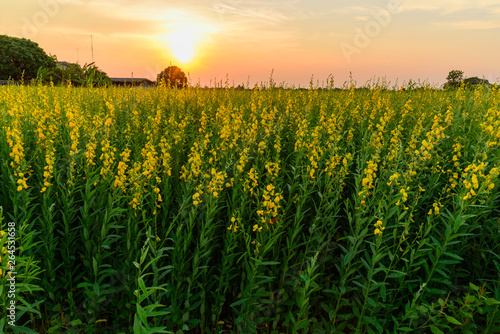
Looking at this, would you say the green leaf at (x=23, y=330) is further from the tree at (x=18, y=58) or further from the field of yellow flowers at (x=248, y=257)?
the tree at (x=18, y=58)

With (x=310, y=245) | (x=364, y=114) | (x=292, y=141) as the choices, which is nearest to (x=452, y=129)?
(x=364, y=114)

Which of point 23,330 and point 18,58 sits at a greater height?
point 18,58

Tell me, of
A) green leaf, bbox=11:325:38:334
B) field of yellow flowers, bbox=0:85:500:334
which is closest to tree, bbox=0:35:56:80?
field of yellow flowers, bbox=0:85:500:334

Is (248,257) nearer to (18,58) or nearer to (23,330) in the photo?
(23,330)

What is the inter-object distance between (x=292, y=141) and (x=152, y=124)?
2.09 metres

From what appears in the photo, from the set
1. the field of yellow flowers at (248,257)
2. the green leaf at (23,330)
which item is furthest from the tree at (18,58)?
the green leaf at (23,330)

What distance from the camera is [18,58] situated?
51.1 m

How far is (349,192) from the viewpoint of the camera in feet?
13.8

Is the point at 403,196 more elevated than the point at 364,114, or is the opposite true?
the point at 364,114

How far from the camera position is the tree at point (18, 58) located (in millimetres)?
50062

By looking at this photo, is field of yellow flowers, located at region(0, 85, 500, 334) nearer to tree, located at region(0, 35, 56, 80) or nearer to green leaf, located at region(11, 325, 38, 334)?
green leaf, located at region(11, 325, 38, 334)

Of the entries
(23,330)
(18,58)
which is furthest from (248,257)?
(18,58)

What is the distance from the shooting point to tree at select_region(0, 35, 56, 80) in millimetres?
50062

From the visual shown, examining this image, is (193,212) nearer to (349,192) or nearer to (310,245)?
(310,245)
